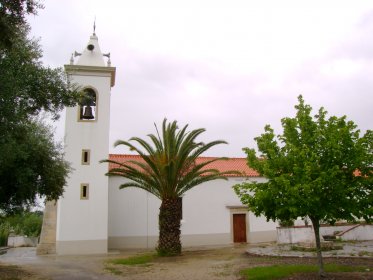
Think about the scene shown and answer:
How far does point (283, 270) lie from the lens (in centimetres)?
1170

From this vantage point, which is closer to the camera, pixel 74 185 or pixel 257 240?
pixel 74 185

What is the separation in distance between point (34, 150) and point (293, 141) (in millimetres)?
7917

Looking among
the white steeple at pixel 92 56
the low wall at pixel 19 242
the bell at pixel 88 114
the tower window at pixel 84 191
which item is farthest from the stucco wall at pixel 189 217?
the low wall at pixel 19 242

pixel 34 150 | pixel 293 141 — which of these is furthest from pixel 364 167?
pixel 34 150

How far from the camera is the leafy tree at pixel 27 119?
8.65 meters

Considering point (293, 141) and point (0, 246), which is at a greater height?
point (293, 141)

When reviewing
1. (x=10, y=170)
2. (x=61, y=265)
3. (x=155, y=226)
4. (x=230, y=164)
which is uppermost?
(x=230, y=164)

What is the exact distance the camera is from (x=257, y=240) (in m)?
26.8

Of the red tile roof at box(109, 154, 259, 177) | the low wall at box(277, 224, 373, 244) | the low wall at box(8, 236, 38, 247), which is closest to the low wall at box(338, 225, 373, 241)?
the low wall at box(277, 224, 373, 244)

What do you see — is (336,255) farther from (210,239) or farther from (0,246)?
(0,246)

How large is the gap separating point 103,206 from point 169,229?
5.72m

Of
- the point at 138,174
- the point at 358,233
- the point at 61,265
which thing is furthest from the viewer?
the point at 358,233

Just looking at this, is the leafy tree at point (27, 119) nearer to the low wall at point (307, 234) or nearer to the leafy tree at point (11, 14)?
the leafy tree at point (11, 14)

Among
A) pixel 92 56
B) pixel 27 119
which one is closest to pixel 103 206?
pixel 92 56
